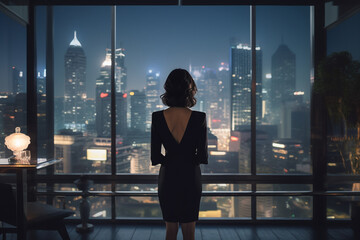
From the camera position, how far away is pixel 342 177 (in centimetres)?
369

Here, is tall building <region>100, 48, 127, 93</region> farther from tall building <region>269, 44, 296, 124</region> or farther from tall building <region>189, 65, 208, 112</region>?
tall building <region>269, 44, 296, 124</region>

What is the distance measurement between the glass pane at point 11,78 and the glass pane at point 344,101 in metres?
3.84

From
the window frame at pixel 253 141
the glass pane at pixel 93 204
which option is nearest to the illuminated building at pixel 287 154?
the window frame at pixel 253 141

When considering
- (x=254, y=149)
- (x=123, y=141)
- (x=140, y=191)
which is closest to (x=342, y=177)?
(x=254, y=149)

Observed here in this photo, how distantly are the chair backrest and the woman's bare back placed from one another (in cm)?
157

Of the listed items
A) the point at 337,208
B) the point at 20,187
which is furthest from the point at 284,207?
the point at 20,187

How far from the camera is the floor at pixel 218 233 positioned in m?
3.19

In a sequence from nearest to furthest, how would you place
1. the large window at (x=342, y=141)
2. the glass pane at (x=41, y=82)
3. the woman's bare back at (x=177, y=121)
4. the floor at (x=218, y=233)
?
the woman's bare back at (x=177, y=121)
the floor at (x=218, y=233)
the large window at (x=342, y=141)
the glass pane at (x=41, y=82)

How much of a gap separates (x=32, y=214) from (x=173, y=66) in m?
2.27

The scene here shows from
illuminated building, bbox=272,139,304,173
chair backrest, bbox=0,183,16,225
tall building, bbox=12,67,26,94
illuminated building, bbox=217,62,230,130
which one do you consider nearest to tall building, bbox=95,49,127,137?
tall building, bbox=12,67,26,94

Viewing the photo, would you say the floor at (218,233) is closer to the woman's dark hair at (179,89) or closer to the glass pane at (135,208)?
the glass pane at (135,208)

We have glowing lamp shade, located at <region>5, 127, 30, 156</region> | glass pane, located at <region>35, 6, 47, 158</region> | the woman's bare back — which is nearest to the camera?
the woman's bare back

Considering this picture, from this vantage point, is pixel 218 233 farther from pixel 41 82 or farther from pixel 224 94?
pixel 41 82

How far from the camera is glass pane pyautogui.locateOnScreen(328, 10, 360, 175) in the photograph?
334 cm
